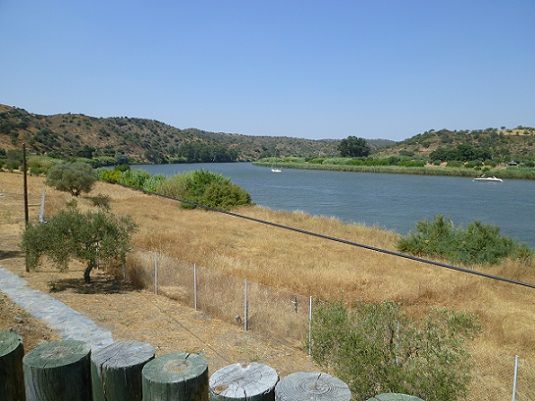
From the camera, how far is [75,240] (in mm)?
13477

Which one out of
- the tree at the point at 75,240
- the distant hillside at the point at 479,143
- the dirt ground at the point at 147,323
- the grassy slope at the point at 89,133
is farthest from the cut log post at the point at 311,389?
the distant hillside at the point at 479,143

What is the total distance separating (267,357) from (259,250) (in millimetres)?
14548

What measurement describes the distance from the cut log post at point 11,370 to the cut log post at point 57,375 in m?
0.12

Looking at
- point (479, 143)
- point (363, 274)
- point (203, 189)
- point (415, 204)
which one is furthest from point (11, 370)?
point (479, 143)

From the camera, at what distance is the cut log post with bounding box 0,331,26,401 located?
7.54ft

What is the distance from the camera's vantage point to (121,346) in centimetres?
239

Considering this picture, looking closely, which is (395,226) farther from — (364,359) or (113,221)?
(364,359)

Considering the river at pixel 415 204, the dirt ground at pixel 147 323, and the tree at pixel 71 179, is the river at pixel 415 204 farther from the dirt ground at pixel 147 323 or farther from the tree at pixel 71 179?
the dirt ground at pixel 147 323

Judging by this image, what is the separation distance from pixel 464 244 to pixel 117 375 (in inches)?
1010

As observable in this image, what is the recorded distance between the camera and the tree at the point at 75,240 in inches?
524

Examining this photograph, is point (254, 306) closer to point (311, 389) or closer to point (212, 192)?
point (311, 389)

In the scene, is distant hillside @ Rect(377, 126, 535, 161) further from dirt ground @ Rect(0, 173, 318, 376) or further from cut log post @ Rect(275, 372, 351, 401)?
cut log post @ Rect(275, 372, 351, 401)

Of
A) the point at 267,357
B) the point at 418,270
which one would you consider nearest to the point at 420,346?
the point at 267,357

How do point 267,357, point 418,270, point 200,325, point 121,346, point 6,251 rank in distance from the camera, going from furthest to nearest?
1. point 418,270
2. point 6,251
3. point 200,325
4. point 267,357
5. point 121,346
